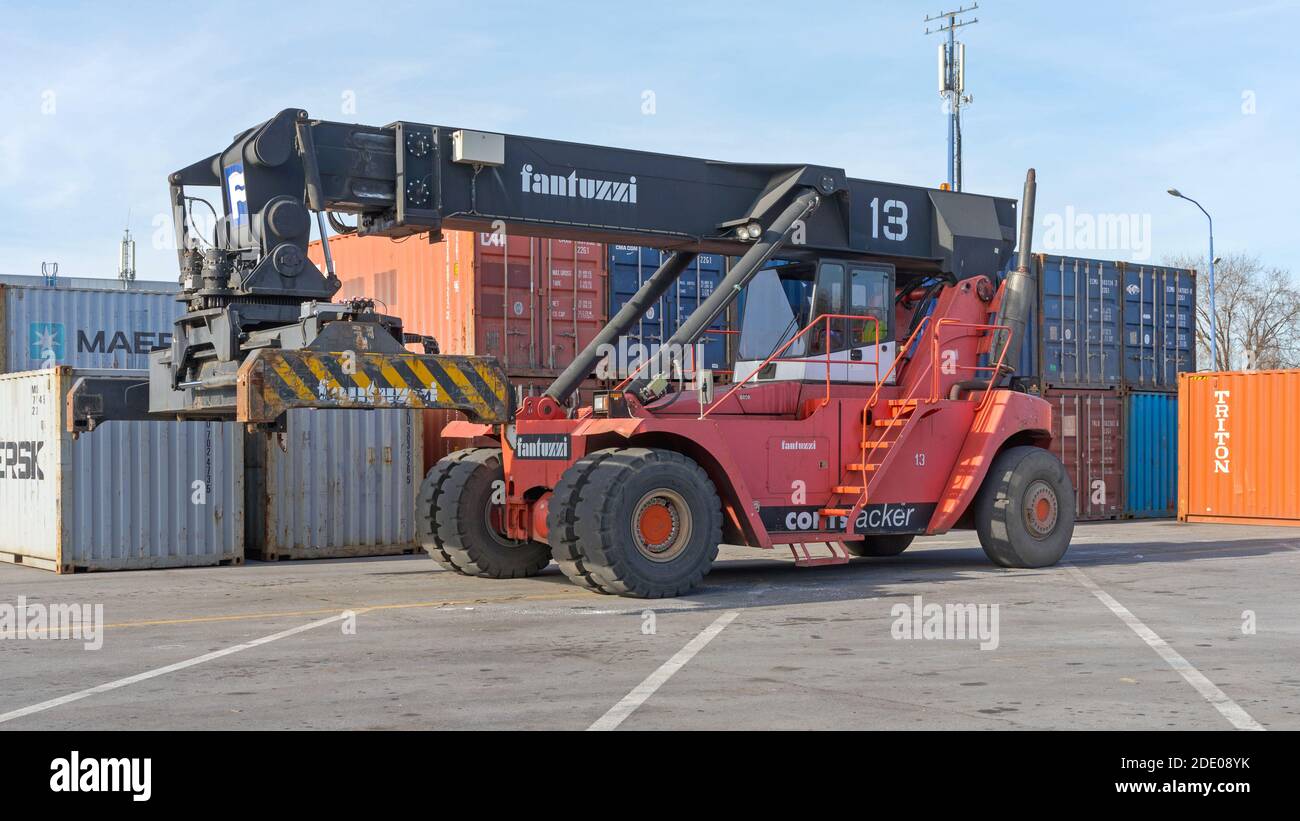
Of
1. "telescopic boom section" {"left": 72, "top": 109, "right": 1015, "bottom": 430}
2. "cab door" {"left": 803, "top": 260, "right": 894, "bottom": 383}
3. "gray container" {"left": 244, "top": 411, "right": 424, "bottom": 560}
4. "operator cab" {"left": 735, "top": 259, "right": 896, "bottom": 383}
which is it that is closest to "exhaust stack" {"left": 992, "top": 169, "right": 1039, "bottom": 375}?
"telescopic boom section" {"left": 72, "top": 109, "right": 1015, "bottom": 430}

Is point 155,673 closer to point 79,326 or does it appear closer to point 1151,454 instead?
point 79,326

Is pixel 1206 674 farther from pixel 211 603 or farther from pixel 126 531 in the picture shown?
pixel 126 531

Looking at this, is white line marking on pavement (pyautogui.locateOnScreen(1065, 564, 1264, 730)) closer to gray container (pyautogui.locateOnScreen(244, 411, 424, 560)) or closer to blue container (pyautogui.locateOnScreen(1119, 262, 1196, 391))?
gray container (pyautogui.locateOnScreen(244, 411, 424, 560))

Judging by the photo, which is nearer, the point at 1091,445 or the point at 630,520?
the point at 630,520

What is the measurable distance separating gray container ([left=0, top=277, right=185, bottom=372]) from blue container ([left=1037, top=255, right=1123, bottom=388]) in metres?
16.4

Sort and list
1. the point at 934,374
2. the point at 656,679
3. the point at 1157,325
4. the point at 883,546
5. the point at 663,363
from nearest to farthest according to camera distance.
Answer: the point at 656,679 → the point at 663,363 → the point at 934,374 → the point at 883,546 → the point at 1157,325

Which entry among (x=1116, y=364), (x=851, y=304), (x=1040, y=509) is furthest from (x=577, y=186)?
(x=1116, y=364)

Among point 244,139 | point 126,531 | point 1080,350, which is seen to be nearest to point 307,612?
point 244,139

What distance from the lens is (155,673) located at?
27.6 feet

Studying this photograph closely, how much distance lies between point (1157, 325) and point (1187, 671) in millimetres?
20706

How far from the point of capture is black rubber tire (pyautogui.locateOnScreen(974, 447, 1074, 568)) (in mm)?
14594

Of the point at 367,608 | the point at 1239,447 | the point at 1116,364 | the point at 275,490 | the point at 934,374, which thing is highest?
the point at 1116,364
